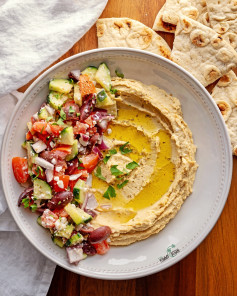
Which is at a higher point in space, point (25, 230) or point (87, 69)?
point (87, 69)

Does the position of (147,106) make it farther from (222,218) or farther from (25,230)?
(25,230)

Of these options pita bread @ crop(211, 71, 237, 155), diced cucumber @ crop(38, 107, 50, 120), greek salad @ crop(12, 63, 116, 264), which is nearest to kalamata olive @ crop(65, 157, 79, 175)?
greek salad @ crop(12, 63, 116, 264)

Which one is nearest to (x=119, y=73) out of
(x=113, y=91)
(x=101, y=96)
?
(x=113, y=91)

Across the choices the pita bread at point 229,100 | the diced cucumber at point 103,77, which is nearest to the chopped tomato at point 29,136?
the diced cucumber at point 103,77

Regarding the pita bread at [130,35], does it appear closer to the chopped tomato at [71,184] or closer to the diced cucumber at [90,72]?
the diced cucumber at [90,72]

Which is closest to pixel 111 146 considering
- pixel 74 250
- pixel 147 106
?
pixel 147 106

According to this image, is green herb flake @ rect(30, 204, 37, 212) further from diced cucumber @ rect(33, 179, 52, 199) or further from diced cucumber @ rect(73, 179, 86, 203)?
diced cucumber @ rect(73, 179, 86, 203)

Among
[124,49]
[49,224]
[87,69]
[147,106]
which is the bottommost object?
[49,224]
